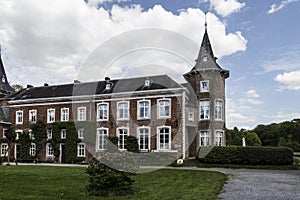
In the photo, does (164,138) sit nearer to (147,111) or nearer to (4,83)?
(147,111)

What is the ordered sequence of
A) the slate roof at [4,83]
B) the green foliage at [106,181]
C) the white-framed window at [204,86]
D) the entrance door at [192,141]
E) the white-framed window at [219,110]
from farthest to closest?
the slate roof at [4,83] < the white-framed window at [204,86] < the white-framed window at [219,110] < the entrance door at [192,141] < the green foliage at [106,181]

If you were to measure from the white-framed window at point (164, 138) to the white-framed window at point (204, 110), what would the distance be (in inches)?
145

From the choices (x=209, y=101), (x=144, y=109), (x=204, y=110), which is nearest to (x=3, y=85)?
(x=144, y=109)

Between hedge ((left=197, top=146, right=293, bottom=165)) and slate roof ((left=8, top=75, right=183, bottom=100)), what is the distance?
24.1 feet

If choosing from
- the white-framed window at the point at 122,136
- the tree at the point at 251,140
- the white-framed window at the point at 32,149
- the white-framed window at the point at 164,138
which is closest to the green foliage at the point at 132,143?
the white-framed window at the point at 122,136

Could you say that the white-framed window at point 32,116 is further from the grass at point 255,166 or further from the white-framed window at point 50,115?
the grass at point 255,166

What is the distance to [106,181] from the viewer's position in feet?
34.8

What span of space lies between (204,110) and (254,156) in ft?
23.6

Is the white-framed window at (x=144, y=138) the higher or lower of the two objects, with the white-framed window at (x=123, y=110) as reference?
lower

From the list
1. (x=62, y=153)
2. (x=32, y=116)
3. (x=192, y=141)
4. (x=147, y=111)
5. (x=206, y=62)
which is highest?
(x=206, y=62)

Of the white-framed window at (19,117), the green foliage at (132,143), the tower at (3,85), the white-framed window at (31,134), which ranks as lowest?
the green foliage at (132,143)

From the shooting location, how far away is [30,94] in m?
36.2

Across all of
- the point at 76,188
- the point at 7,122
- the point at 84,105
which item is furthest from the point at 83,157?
the point at 76,188

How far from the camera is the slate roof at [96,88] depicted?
30.6 metres
